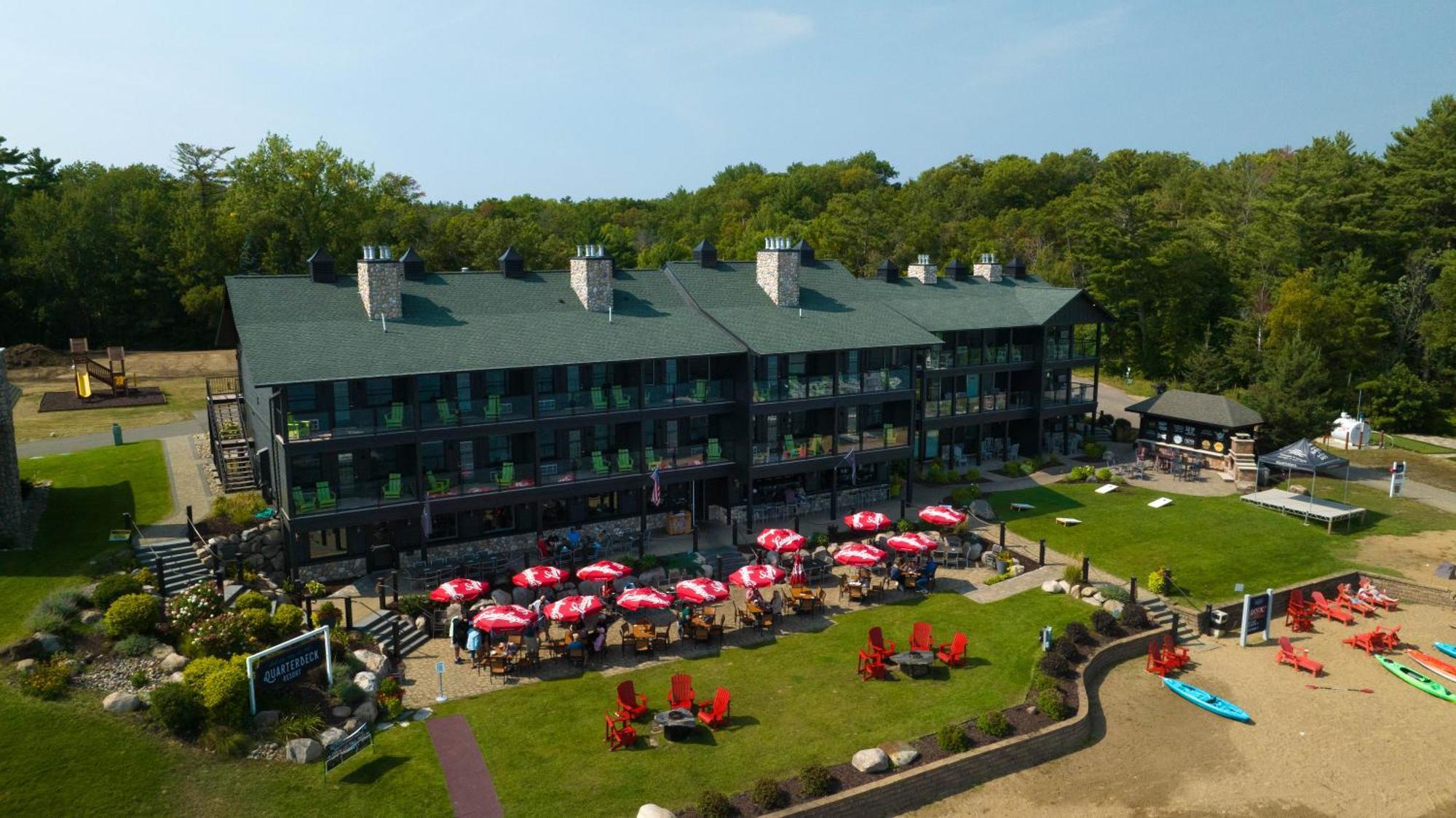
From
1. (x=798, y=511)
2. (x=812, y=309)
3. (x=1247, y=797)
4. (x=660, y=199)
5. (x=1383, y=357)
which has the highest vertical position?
(x=660, y=199)

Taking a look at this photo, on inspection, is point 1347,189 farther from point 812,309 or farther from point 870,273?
point 812,309

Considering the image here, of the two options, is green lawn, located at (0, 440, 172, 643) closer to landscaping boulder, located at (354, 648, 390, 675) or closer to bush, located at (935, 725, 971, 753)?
landscaping boulder, located at (354, 648, 390, 675)

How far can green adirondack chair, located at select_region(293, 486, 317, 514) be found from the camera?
94.7ft

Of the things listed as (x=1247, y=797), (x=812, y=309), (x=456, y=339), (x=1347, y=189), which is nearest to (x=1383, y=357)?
(x=1347, y=189)

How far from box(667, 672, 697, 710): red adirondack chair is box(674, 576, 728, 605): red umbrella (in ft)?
13.7

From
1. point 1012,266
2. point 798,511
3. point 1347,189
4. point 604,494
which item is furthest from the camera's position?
point 1347,189

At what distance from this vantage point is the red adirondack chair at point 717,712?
22844 millimetres

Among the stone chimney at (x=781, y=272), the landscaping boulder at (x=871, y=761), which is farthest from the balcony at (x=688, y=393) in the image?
the landscaping boulder at (x=871, y=761)

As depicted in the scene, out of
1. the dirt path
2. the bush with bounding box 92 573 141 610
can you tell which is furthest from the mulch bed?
the dirt path

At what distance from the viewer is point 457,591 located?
26969 millimetres

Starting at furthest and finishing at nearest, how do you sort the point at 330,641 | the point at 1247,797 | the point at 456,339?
1. the point at 456,339
2. the point at 330,641
3. the point at 1247,797

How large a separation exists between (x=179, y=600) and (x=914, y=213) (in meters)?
91.3

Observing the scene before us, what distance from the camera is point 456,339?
3312cm

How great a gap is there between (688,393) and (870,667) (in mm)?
14679
